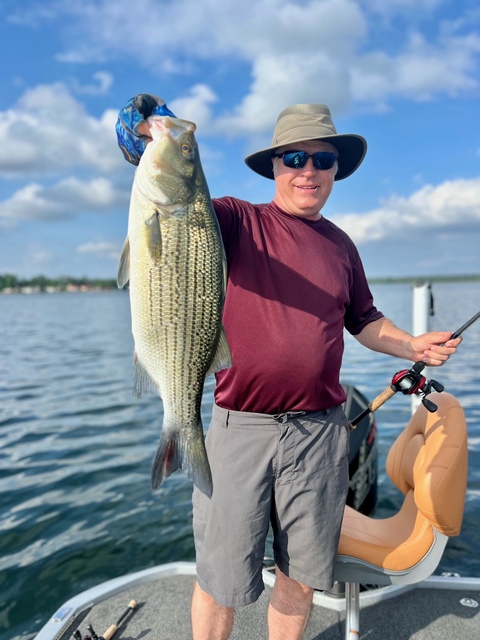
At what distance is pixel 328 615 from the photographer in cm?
353

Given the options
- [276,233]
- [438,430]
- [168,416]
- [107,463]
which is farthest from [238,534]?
[107,463]

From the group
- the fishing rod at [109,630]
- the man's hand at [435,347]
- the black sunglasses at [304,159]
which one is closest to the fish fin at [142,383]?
the black sunglasses at [304,159]

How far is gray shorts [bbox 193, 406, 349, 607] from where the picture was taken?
2.59m

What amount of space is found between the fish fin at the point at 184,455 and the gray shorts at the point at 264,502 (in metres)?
0.21

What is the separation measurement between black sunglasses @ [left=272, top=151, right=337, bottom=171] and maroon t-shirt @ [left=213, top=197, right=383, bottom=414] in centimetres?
32

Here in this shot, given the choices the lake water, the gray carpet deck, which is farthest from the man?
the lake water

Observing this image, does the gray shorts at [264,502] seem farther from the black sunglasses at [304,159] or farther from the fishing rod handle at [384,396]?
the black sunglasses at [304,159]

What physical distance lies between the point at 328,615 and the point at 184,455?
200cm

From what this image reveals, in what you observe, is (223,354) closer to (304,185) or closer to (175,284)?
(175,284)

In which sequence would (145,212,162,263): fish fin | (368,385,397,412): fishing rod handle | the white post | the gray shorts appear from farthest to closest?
the white post, (368,385,397,412): fishing rod handle, the gray shorts, (145,212,162,263): fish fin

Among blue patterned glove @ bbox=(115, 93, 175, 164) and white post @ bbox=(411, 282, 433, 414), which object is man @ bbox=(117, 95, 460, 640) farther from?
white post @ bbox=(411, 282, 433, 414)

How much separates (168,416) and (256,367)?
0.50 meters

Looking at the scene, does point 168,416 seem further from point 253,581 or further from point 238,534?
point 253,581

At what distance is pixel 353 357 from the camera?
17.5 meters
